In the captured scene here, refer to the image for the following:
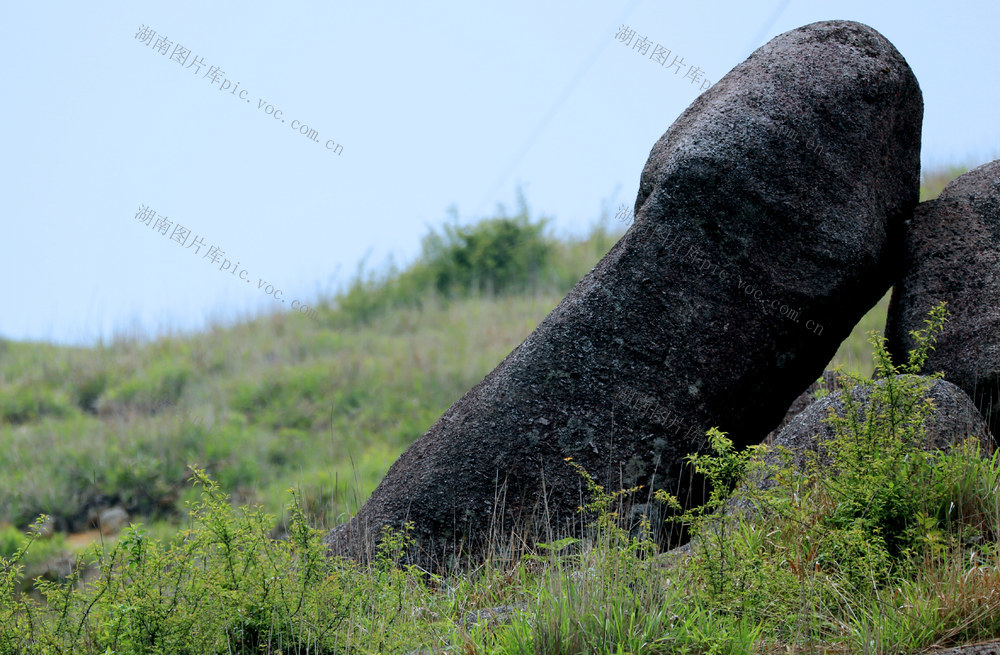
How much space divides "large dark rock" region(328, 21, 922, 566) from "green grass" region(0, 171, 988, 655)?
535mm

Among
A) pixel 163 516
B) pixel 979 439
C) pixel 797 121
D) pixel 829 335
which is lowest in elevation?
pixel 163 516

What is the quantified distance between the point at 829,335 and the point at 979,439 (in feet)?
3.92

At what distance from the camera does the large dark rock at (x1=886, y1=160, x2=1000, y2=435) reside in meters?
6.86

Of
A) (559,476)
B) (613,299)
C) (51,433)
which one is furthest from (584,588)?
(51,433)

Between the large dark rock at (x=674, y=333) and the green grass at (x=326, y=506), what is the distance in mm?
535

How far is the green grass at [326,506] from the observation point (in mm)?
4352

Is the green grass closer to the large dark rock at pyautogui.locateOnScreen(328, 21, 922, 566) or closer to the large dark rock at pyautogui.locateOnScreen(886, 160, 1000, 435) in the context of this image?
the large dark rock at pyautogui.locateOnScreen(328, 21, 922, 566)

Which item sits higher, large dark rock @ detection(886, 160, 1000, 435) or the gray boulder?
large dark rock @ detection(886, 160, 1000, 435)

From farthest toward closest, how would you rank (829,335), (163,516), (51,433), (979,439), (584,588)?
(51,433)
(163,516)
(829,335)
(979,439)
(584,588)

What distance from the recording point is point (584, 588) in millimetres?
4234

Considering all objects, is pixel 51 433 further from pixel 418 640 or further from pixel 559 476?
pixel 418 640

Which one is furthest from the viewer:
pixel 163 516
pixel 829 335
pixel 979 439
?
pixel 163 516

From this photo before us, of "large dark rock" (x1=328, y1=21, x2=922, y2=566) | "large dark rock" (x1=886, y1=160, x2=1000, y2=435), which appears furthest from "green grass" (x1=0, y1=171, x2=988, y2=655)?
"large dark rock" (x1=886, y1=160, x2=1000, y2=435)

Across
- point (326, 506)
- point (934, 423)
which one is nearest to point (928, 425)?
point (934, 423)
